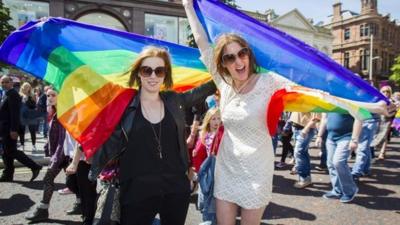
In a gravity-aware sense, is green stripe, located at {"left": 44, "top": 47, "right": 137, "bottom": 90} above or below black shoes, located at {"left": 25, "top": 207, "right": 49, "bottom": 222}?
above

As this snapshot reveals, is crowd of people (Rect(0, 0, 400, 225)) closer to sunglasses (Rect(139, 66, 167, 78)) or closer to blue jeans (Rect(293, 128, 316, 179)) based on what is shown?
sunglasses (Rect(139, 66, 167, 78))

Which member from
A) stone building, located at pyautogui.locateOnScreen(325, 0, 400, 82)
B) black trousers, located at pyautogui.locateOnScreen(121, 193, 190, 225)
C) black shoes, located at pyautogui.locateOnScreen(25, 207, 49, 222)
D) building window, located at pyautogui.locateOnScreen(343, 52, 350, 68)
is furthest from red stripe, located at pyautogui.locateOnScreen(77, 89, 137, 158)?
building window, located at pyautogui.locateOnScreen(343, 52, 350, 68)

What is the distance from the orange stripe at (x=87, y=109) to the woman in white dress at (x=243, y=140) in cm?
86

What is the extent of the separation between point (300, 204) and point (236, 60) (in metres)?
3.51

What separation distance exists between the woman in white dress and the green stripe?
3.25ft

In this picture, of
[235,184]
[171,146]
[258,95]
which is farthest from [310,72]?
[171,146]

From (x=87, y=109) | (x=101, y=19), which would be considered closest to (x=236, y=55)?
(x=87, y=109)

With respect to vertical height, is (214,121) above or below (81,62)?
below

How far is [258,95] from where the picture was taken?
2658mm

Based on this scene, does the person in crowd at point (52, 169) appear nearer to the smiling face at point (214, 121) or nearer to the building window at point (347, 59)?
the smiling face at point (214, 121)

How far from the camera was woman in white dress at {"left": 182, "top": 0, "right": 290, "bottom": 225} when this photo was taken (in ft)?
8.61

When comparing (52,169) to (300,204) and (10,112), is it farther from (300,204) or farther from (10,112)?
(300,204)

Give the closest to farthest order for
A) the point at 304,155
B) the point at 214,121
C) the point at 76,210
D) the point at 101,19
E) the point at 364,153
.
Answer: the point at 214,121 < the point at 76,210 < the point at 304,155 < the point at 364,153 < the point at 101,19

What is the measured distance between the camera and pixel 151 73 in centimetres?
258
